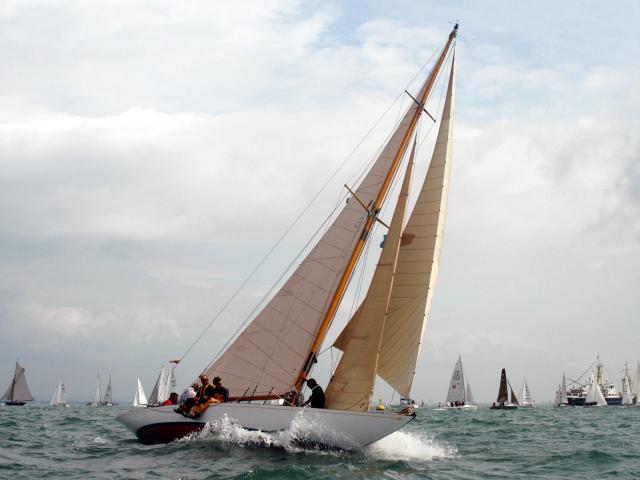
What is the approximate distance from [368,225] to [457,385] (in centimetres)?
7810

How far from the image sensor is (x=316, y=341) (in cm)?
1981

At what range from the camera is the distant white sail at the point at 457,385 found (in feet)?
309

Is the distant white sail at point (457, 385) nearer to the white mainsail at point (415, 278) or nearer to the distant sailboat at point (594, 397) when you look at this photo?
the distant sailboat at point (594, 397)

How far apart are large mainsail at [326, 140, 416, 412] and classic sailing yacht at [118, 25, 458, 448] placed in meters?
0.03

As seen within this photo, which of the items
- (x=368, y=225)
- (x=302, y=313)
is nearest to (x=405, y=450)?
(x=302, y=313)

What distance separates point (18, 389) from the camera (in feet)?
296

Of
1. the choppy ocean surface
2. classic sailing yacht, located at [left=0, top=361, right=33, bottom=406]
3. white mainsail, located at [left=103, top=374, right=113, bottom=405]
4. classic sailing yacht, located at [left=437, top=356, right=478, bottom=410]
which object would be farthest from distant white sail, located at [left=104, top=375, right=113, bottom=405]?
the choppy ocean surface

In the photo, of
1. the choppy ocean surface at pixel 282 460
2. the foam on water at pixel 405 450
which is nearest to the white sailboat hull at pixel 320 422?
the choppy ocean surface at pixel 282 460

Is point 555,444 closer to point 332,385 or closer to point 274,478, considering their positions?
point 332,385

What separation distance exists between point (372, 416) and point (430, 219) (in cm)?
608

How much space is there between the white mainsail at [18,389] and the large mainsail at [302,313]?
78896 mm

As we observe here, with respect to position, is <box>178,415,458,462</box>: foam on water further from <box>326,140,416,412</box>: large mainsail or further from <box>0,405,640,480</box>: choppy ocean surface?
<box>326,140,416,412</box>: large mainsail

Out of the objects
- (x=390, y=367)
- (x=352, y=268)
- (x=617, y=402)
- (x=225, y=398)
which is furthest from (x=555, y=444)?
(x=617, y=402)

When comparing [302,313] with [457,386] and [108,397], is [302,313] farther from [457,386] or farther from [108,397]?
[108,397]
